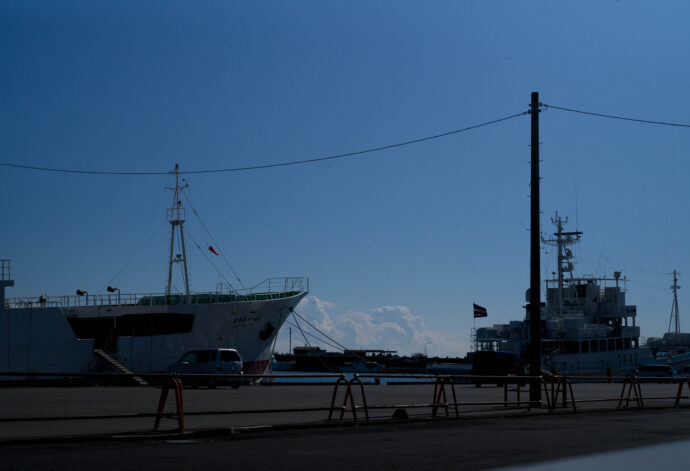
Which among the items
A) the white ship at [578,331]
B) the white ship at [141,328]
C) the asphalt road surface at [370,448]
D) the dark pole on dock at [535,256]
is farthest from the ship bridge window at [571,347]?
the asphalt road surface at [370,448]

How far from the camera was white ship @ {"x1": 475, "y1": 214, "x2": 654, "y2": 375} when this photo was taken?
5722 cm

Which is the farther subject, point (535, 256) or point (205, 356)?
point (205, 356)

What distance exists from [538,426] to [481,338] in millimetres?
48055

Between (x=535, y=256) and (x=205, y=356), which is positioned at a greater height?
(x=535, y=256)

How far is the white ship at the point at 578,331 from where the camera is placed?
57.2 meters

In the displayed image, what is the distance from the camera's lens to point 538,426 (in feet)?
45.8

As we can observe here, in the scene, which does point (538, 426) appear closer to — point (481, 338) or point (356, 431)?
point (356, 431)

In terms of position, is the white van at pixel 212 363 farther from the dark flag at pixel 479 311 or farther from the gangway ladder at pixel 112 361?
the dark flag at pixel 479 311

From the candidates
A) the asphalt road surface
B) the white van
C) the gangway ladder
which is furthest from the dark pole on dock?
the gangway ladder

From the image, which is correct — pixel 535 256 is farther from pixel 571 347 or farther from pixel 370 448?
pixel 571 347

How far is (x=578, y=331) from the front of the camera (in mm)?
57406

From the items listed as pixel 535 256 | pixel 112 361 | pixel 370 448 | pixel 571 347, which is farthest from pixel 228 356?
pixel 571 347

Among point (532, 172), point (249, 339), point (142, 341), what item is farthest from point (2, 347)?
point (532, 172)

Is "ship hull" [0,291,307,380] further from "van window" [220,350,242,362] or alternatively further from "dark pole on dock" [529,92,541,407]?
"dark pole on dock" [529,92,541,407]
